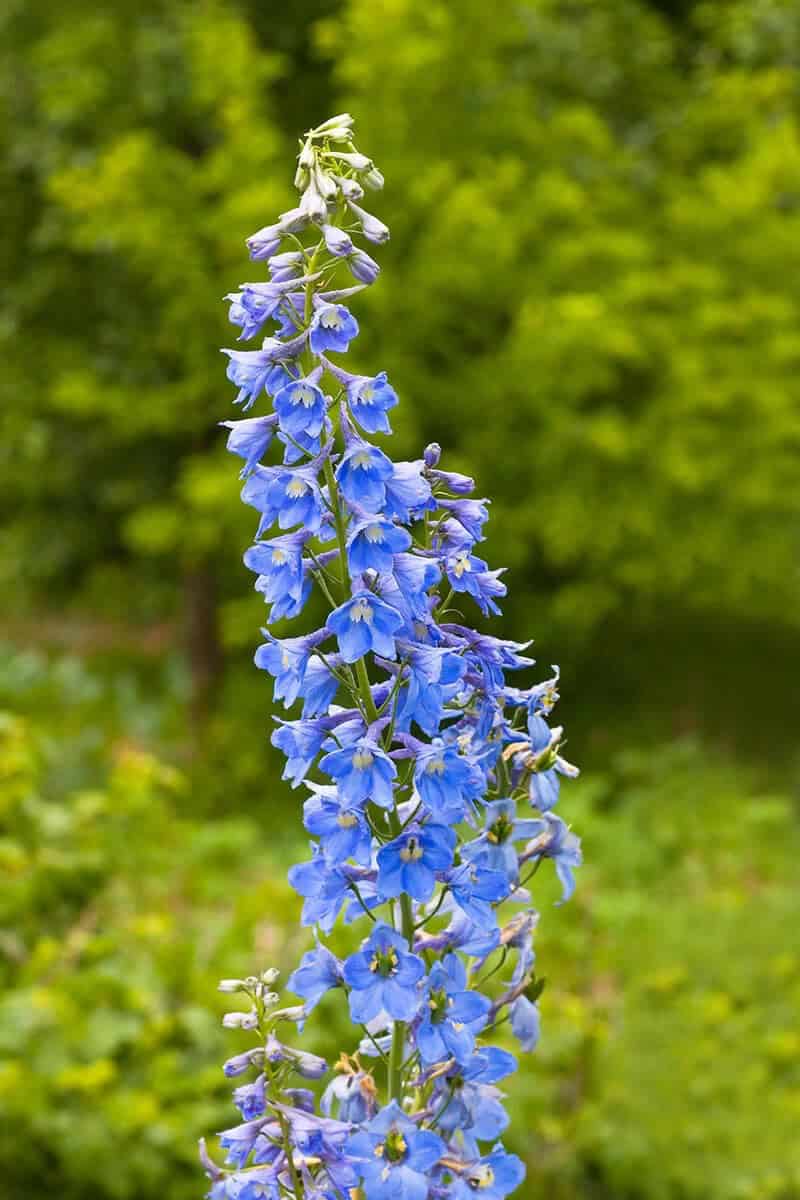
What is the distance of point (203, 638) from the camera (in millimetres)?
10281

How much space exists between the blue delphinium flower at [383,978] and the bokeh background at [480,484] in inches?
102

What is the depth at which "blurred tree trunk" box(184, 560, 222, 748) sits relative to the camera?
33.5 feet

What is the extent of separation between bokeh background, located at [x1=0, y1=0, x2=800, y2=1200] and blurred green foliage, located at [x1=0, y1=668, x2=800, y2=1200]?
20 millimetres

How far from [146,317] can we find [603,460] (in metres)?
3.59

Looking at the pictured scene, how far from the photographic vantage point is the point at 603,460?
26.0 feet

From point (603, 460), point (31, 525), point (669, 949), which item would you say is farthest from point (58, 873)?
point (31, 525)

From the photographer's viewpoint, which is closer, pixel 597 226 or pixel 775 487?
pixel 597 226

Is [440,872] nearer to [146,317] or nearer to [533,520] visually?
[533,520]

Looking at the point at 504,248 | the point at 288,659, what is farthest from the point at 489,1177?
the point at 504,248

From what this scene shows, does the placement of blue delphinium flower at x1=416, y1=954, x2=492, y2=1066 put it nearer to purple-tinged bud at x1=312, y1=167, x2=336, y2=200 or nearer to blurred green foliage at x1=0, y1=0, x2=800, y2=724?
purple-tinged bud at x1=312, y1=167, x2=336, y2=200

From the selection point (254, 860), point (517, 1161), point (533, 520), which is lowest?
point (517, 1161)

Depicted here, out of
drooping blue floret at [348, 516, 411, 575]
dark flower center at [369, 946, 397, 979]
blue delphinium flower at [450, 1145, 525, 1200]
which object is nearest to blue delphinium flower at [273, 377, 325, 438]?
drooping blue floret at [348, 516, 411, 575]

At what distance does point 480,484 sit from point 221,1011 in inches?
169

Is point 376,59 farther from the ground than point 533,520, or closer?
farther from the ground
